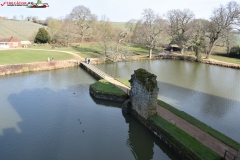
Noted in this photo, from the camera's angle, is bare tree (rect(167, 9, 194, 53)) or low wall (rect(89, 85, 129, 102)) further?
bare tree (rect(167, 9, 194, 53))

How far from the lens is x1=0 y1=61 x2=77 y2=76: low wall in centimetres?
3025

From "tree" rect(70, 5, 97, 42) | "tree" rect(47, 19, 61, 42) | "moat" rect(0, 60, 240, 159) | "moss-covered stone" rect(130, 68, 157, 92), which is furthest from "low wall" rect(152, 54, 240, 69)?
"tree" rect(47, 19, 61, 42)

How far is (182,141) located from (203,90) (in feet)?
43.6

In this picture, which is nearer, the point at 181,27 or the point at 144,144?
the point at 144,144

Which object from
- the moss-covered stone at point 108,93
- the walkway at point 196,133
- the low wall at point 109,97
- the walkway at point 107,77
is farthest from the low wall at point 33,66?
the walkway at point 196,133

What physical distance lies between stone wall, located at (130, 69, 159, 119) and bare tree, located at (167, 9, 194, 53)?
34015 mm

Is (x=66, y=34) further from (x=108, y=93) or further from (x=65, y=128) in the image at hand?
(x=65, y=128)

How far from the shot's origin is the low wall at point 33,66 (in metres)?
30.3

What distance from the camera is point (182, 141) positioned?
12.8 metres

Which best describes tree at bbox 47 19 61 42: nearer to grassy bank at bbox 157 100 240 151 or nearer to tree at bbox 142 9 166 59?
tree at bbox 142 9 166 59

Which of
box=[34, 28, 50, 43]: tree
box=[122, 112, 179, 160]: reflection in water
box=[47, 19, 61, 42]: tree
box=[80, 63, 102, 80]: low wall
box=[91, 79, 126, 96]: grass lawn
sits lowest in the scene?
box=[122, 112, 179, 160]: reflection in water

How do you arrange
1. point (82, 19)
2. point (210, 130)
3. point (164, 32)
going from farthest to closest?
point (82, 19), point (164, 32), point (210, 130)

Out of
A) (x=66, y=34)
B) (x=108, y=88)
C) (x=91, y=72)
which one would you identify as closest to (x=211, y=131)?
(x=108, y=88)

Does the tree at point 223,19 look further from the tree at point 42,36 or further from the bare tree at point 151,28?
the tree at point 42,36
